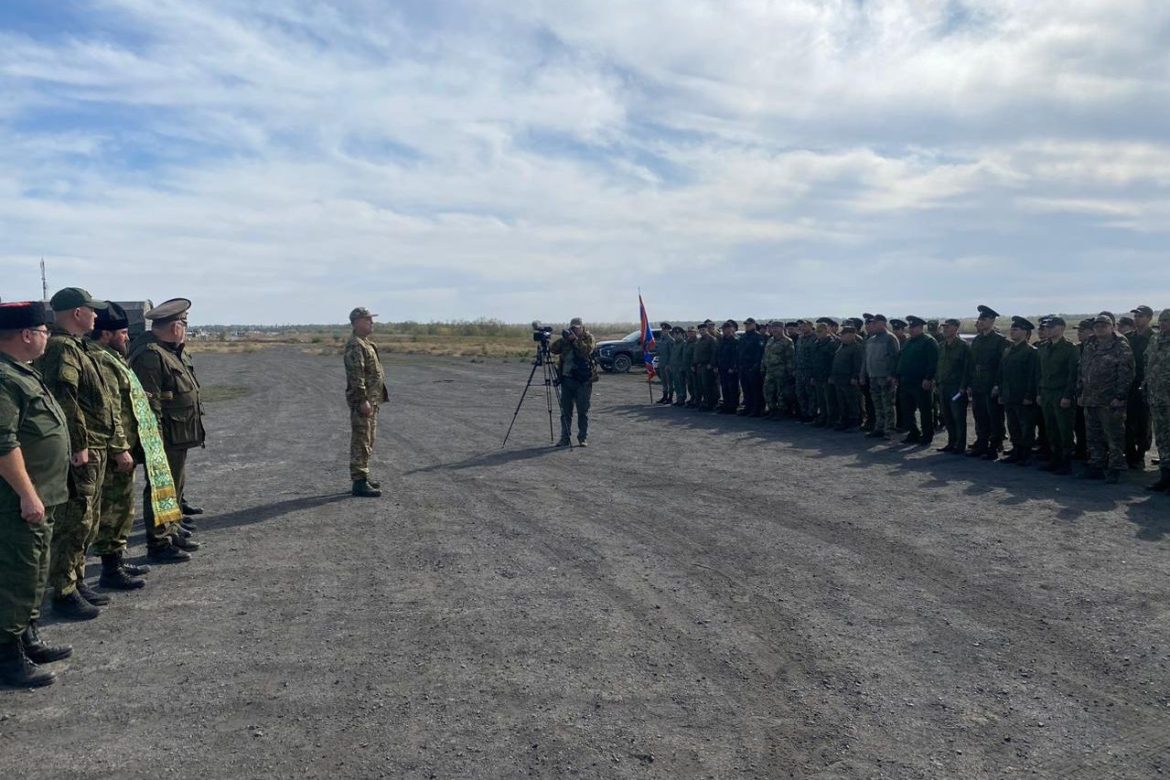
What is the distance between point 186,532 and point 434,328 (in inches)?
3800

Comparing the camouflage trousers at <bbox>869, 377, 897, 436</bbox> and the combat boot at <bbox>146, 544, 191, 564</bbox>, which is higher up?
the camouflage trousers at <bbox>869, 377, 897, 436</bbox>

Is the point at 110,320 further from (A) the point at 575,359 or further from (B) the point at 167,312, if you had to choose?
(A) the point at 575,359

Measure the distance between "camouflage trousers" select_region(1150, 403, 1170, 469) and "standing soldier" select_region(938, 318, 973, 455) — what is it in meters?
2.88

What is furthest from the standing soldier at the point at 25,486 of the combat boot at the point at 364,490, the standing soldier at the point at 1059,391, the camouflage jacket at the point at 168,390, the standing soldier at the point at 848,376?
the standing soldier at the point at 848,376

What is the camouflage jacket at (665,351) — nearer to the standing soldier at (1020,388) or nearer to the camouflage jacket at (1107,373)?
the standing soldier at (1020,388)

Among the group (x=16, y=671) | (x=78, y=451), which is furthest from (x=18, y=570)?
(x=78, y=451)

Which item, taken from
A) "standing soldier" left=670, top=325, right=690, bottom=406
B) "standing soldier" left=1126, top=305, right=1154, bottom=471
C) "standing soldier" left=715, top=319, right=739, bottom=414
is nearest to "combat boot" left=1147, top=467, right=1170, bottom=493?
"standing soldier" left=1126, top=305, right=1154, bottom=471

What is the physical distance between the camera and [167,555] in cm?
722

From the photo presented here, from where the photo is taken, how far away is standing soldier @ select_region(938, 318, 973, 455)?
1228 centimetres

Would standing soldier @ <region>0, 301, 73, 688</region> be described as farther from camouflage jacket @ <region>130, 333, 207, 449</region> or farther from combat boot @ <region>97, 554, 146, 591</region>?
camouflage jacket @ <region>130, 333, 207, 449</region>

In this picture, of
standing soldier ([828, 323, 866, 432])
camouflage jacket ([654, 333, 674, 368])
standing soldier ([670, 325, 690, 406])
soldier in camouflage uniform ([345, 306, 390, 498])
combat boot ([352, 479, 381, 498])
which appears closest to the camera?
soldier in camouflage uniform ([345, 306, 390, 498])

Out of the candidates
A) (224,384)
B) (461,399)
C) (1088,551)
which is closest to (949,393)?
(1088,551)

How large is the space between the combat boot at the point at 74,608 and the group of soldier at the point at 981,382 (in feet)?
33.8

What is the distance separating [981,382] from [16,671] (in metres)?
11.5
